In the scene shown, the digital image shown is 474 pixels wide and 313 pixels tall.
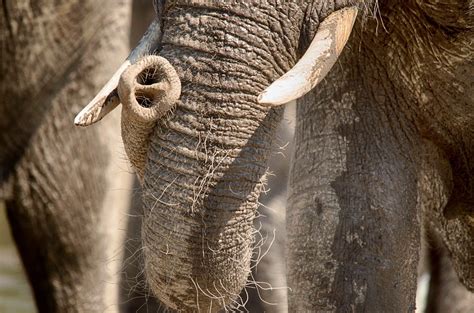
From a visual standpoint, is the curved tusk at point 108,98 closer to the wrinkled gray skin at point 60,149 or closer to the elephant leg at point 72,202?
the wrinkled gray skin at point 60,149

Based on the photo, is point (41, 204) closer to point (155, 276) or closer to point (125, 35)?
point (125, 35)

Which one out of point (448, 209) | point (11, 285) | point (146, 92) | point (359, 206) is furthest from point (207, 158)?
point (11, 285)

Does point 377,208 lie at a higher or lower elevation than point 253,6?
lower

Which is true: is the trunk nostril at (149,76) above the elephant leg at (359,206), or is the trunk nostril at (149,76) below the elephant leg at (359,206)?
above

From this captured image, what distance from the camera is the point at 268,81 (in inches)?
108

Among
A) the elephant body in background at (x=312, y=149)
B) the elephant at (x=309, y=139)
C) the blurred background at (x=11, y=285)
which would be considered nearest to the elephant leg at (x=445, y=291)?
the elephant body in background at (x=312, y=149)

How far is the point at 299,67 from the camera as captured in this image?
2.68 meters

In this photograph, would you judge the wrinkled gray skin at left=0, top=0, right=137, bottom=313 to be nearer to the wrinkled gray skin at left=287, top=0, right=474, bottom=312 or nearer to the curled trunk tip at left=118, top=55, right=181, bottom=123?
the wrinkled gray skin at left=287, top=0, right=474, bottom=312

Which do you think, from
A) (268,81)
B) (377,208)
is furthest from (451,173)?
(268,81)

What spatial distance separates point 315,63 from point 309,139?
0.67 metres

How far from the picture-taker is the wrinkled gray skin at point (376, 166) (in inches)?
126

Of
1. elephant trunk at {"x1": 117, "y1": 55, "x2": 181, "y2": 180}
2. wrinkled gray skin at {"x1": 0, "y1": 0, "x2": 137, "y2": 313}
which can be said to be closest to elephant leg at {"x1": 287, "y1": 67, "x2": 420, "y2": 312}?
elephant trunk at {"x1": 117, "y1": 55, "x2": 181, "y2": 180}

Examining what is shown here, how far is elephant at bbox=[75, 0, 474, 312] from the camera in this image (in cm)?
271

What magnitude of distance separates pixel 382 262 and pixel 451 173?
0.85 feet
